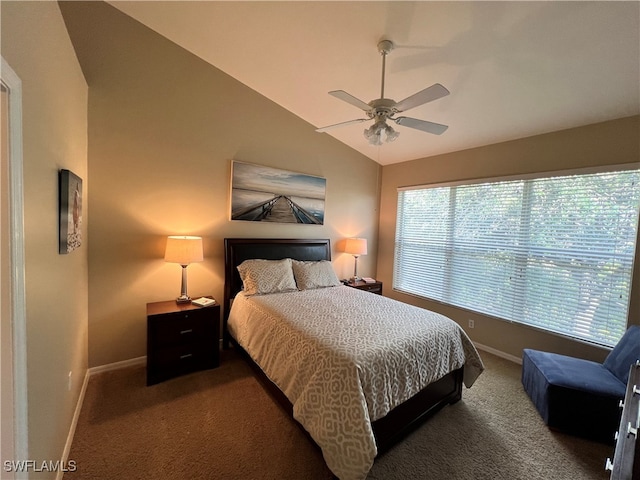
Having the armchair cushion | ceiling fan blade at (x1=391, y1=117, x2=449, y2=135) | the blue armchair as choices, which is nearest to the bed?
the blue armchair

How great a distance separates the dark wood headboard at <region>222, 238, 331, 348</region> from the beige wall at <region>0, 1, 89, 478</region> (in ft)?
4.43

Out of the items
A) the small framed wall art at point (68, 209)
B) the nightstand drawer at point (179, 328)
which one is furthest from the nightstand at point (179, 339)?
the small framed wall art at point (68, 209)

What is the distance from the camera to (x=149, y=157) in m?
2.74

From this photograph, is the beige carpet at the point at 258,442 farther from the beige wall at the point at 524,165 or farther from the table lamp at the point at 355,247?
the table lamp at the point at 355,247

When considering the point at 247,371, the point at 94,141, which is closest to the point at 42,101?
the point at 94,141

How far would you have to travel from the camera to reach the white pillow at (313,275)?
3.27 meters

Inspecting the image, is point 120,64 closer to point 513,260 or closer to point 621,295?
point 513,260

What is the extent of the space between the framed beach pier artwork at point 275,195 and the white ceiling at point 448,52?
0.98 metres

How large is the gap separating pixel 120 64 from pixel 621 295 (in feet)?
17.0

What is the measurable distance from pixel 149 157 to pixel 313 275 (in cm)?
217

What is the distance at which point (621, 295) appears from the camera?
8.29 ft

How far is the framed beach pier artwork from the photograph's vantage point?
3264 millimetres

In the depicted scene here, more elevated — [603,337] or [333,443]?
[603,337]

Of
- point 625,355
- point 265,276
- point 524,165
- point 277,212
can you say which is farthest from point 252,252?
point 625,355
